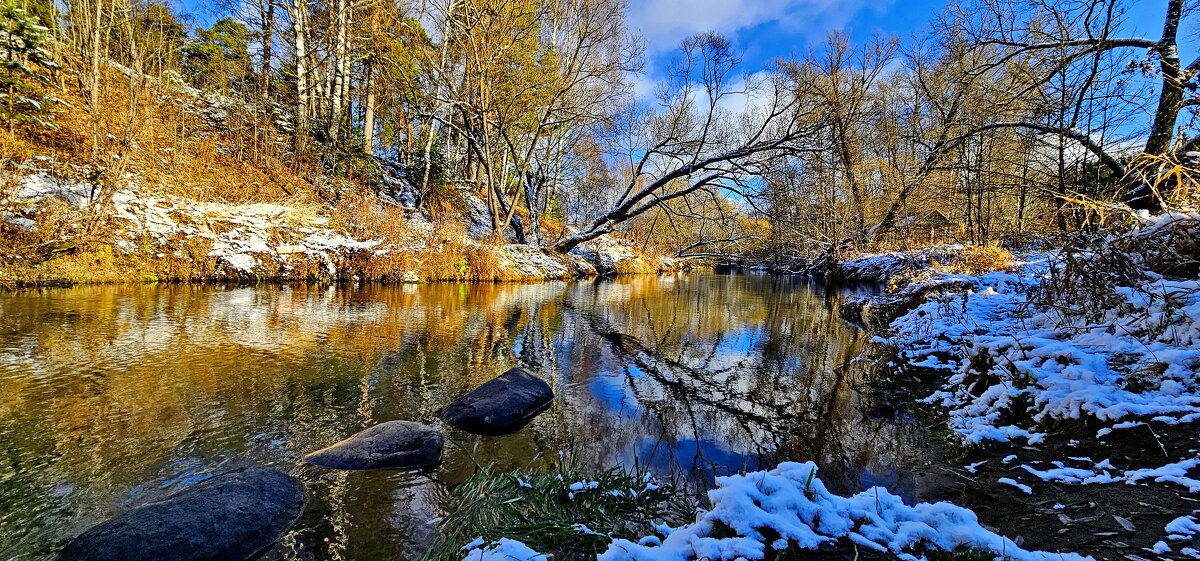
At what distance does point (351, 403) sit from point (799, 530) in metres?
3.63

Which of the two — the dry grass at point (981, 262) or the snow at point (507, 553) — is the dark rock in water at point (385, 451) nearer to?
the snow at point (507, 553)

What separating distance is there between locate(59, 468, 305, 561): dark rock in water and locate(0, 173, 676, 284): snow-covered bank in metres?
10.4

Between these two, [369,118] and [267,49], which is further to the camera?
[369,118]

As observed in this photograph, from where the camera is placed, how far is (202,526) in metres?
2.01

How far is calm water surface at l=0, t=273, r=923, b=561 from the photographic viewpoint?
2.39 m

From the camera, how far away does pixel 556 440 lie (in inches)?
131

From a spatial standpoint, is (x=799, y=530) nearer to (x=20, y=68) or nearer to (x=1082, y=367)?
(x=1082, y=367)

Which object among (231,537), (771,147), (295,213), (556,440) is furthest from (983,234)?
(295,213)

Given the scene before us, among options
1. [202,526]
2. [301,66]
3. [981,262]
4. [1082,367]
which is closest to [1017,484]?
[1082,367]

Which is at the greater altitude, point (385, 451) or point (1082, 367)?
point (1082, 367)

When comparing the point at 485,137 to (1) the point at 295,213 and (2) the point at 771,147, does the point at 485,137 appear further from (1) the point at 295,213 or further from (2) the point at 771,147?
(2) the point at 771,147

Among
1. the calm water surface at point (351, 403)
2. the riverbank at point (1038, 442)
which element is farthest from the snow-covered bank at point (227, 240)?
the riverbank at point (1038, 442)

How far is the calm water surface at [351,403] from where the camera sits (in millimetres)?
2391

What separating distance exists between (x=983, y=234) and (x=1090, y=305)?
12.7 m
